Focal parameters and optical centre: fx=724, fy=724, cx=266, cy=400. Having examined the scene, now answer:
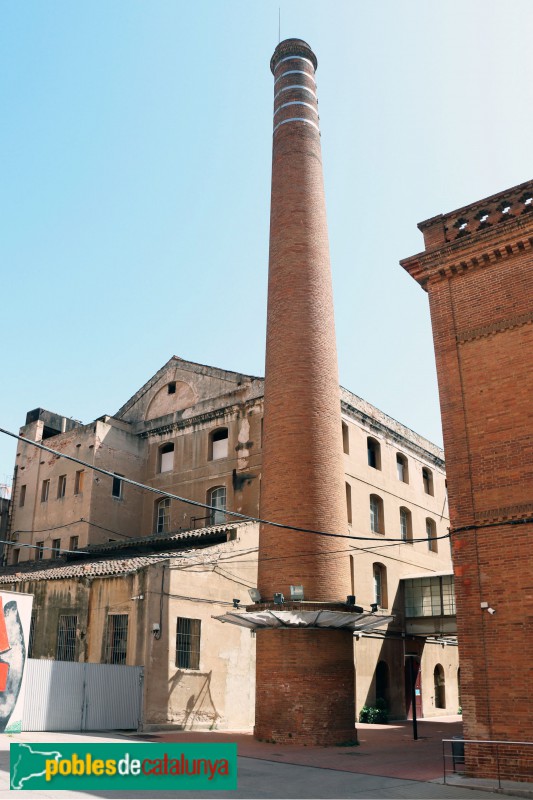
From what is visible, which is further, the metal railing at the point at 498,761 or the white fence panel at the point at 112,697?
the white fence panel at the point at 112,697

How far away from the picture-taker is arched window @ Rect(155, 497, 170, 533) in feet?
102

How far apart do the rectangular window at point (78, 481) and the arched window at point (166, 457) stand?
3.41m

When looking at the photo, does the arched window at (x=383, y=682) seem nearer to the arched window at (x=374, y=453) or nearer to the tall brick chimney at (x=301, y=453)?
the arched window at (x=374, y=453)

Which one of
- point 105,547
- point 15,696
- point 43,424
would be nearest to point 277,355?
point 15,696

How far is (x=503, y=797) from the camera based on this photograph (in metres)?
10.5

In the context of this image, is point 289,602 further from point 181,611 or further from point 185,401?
point 185,401

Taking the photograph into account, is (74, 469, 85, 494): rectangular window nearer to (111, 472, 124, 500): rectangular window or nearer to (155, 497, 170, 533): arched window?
(111, 472, 124, 500): rectangular window

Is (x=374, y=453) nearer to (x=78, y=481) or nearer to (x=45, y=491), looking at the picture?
(x=78, y=481)

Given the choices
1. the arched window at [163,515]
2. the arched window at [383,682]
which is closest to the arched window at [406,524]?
the arched window at [383,682]

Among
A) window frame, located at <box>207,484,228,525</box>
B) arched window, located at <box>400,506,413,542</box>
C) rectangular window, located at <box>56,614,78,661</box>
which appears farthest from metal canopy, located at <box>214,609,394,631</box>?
arched window, located at <box>400,506,413,542</box>

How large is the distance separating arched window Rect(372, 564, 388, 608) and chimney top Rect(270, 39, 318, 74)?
62.4ft

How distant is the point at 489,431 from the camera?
13.2 meters

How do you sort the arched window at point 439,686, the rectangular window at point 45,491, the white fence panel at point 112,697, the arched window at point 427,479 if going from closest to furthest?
the white fence panel at point 112,697, the arched window at point 439,686, the rectangular window at point 45,491, the arched window at point 427,479

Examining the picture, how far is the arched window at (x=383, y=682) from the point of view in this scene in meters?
27.3
